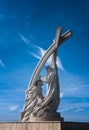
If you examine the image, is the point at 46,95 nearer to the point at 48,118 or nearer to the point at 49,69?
the point at 48,118

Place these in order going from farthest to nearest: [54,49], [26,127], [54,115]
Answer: [54,49] < [54,115] < [26,127]

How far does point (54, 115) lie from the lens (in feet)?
50.4

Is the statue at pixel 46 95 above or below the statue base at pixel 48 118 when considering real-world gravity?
above

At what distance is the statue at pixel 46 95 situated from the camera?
50.8 feet

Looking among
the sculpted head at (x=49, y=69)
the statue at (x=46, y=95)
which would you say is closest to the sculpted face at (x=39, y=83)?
the statue at (x=46, y=95)

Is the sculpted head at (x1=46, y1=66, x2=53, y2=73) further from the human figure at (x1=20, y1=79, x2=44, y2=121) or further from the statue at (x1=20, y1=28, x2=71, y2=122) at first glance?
the human figure at (x1=20, y1=79, x2=44, y2=121)

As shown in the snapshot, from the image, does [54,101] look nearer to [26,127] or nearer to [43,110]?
[43,110]

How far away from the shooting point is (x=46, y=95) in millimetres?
15875

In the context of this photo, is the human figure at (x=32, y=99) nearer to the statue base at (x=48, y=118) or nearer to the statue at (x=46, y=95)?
the statue at (x=46, y=95)

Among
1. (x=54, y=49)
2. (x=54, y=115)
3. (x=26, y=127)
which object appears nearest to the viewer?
(x=26, y=127)

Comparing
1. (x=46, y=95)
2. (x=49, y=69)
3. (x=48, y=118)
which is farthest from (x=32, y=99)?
(x=49, y=69)

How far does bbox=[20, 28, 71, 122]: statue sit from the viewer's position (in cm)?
1548

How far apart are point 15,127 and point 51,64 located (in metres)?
4.07

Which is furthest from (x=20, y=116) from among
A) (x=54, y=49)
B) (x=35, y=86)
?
(x=54, y=49)
